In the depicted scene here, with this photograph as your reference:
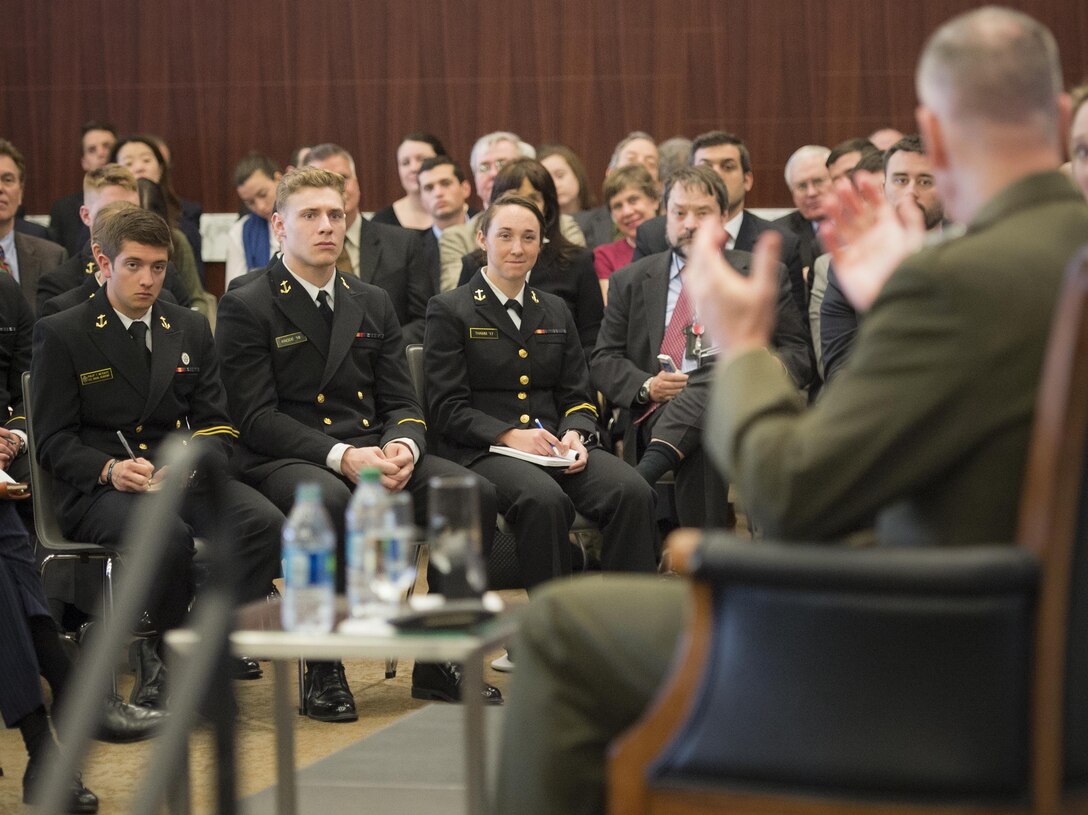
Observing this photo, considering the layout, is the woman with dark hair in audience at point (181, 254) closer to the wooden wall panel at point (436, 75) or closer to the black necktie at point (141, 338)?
the black necktie at point (141, 338)

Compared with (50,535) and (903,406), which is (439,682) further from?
(903,406)

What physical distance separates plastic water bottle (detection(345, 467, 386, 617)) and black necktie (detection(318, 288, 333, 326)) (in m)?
1.80

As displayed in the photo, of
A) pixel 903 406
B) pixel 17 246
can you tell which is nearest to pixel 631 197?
pixel 17 246

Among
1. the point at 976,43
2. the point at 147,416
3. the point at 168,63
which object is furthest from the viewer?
the point at 168,63

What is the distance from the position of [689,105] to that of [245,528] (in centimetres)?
486

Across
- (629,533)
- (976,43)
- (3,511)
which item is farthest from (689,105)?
(976,43)

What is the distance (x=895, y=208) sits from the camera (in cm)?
446

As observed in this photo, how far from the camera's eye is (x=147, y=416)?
400cm

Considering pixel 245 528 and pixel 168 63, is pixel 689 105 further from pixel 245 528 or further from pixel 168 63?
pixel 245 528

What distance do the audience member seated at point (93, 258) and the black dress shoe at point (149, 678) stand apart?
53.7 inches

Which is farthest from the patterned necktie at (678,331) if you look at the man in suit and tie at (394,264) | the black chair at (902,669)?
the black chair at (902,669)

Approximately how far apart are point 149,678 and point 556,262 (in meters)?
2.09

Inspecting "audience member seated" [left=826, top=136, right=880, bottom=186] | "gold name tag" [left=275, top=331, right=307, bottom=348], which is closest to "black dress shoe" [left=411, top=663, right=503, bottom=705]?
"gold name tag" [left=275, top=331, right=307, bottom=348]

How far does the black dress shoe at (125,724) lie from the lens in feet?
→ 11.9
